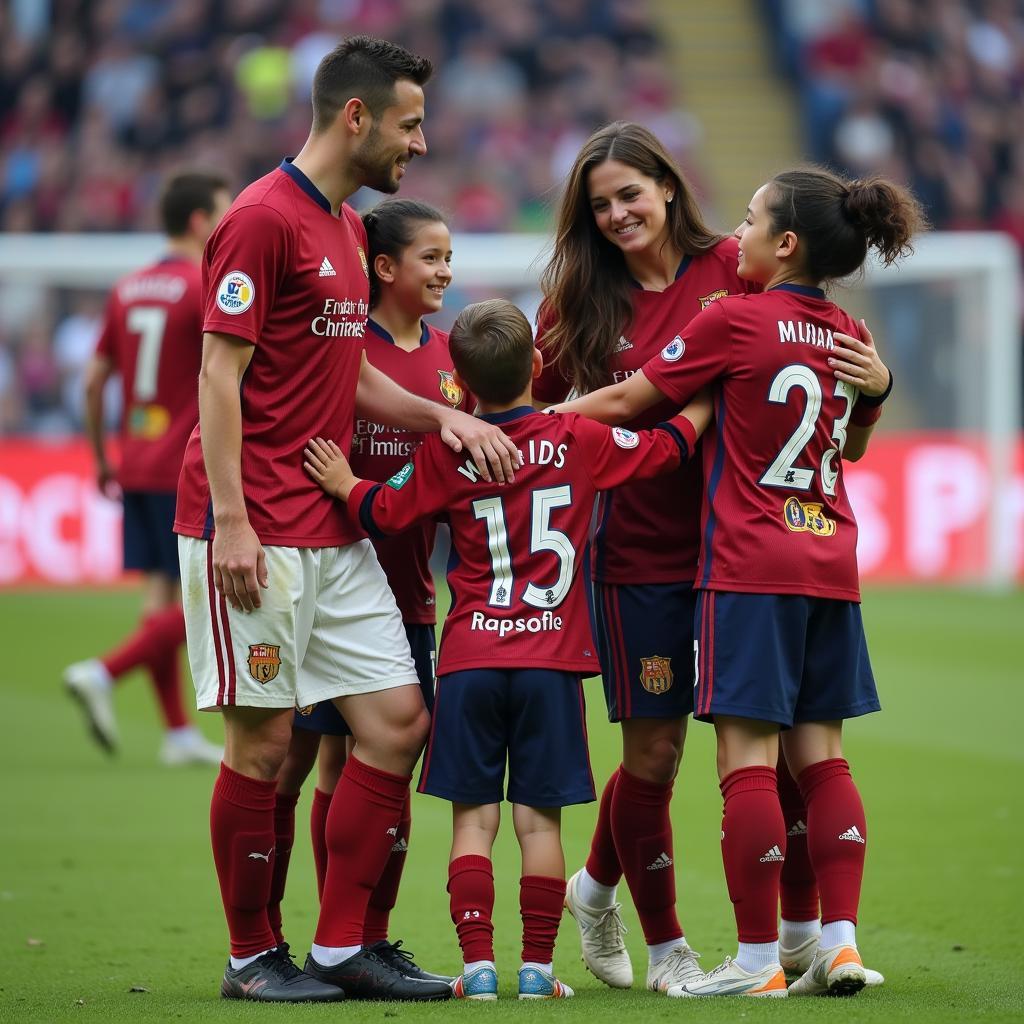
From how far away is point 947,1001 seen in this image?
3.96m

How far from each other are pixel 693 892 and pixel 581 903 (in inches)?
37.2

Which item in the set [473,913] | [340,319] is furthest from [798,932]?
[340,319]

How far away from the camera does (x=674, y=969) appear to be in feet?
14.4

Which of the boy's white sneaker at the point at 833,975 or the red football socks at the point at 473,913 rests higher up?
the red football socks at the point at 473,913

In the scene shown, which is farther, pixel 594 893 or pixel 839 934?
pixel 594 893

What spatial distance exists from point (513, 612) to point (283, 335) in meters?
0.85

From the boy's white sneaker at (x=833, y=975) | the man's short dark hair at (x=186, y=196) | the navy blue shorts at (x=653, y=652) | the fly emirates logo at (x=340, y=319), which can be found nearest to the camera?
the boy's white sneaker at (x=833, y=975)

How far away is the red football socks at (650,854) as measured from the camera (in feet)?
14.7

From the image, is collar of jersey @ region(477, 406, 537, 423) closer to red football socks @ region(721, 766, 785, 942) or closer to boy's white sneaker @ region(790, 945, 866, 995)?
red football socks @ region(721, 766, 785, 942)

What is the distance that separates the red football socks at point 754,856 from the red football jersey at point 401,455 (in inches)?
39.9

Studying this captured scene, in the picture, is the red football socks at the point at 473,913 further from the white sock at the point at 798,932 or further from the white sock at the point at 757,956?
the white sock at the point at 798,932

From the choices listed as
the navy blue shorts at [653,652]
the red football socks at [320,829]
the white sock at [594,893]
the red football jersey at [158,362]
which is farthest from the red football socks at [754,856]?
the red football jersey at [158,362]

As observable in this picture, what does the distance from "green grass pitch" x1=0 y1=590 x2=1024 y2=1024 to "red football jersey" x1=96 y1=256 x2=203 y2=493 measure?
4.58 feet

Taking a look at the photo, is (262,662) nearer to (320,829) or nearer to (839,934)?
(320,829)
